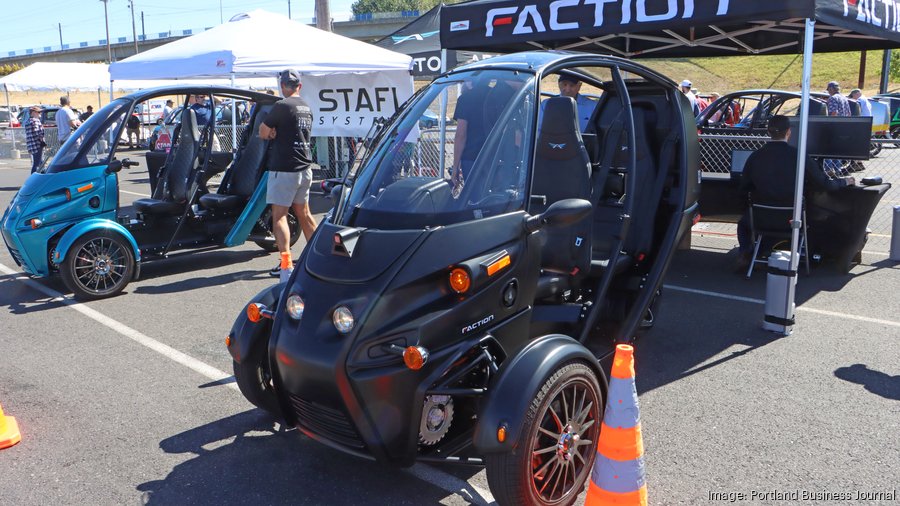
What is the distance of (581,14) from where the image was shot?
20.3 ft

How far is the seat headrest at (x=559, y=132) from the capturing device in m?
3.57

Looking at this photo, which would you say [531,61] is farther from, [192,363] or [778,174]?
[778,174]

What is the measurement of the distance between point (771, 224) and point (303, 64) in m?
7.61

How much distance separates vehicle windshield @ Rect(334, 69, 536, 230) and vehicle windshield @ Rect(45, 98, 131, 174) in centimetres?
460

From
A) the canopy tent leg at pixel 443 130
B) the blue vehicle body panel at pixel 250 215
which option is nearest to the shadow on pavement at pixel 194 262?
the blue vehicle body panel at pixel 250 215

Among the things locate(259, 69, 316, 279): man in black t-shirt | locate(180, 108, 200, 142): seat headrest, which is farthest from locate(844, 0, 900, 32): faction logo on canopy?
locate(180, 108, 200, 142): seat headrest

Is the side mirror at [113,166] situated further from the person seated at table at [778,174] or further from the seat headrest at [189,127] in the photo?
the person seated at table at [778,174]

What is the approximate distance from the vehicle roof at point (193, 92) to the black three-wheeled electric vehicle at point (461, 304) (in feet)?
14.8

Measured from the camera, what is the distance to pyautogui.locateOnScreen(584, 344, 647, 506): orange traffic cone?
109 inches

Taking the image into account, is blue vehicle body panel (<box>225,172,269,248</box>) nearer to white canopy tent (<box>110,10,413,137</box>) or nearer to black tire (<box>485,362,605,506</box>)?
white canopy tent (<box>110,10,413,137</box>)

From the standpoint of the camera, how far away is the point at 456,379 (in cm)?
291

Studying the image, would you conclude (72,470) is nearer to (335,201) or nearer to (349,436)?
(349,436)

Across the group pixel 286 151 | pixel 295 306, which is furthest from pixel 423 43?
pixel 295 306

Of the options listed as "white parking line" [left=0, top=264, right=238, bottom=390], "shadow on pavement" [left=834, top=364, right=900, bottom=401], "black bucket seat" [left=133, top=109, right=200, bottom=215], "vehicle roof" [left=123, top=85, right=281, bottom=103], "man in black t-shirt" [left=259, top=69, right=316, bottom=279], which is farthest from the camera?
"black bucket seat" [left=133, top=109, right=200, bottom=215]
